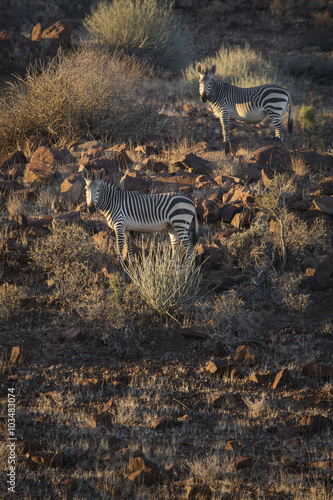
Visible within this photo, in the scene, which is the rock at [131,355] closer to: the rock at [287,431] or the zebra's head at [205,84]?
the rock at [287,431]

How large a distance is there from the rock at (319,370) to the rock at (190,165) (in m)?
6.03

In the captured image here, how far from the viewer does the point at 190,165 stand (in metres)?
11.0

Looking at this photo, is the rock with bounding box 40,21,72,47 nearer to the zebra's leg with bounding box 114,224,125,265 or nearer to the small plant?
the small plant

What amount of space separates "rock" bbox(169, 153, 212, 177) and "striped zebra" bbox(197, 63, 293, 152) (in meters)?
1.95

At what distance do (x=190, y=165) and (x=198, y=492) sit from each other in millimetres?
7982

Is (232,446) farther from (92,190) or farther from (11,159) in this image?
(11,159)

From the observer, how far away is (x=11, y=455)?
4270 millimetres

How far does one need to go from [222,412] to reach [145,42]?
1824 centimetres

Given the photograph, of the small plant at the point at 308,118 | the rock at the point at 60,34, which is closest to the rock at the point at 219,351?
the small plant at the point at 308,118

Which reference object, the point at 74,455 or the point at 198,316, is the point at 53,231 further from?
the point at 74,455

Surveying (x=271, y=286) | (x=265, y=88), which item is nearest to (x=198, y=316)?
(x=271, y=286)

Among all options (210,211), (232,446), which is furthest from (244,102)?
(232,446)

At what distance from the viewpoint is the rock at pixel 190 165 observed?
11000mm

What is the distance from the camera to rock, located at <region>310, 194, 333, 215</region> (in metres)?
8.73
